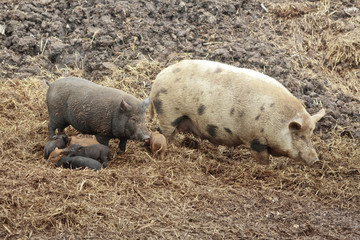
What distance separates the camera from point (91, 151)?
22.3 ft

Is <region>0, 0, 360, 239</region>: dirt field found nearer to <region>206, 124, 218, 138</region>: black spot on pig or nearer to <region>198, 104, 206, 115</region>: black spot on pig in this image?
<region>206, 124, 218, 138</region>: black spot on pig

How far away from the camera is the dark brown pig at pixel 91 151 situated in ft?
22.2

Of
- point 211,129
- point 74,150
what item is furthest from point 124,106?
point 211,129

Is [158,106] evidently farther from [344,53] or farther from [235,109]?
[344,53]

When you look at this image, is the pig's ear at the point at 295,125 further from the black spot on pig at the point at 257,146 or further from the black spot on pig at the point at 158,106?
the black spot on pig at the point at 158,106

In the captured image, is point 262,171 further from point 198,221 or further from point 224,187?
point 198,221

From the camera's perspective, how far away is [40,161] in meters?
6.82

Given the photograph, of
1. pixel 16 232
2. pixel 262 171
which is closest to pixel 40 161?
pixel 16 232

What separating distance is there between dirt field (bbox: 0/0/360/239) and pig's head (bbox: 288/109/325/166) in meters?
0.21

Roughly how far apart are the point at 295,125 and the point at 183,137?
1837 mm

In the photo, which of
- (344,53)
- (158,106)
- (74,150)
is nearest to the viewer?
(74,150)

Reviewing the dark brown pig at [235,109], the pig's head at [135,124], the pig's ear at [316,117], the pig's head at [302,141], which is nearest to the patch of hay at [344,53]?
the pig's ear at [316,117]

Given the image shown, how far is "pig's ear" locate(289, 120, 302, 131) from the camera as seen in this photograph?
270 inches

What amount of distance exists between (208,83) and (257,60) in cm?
247
